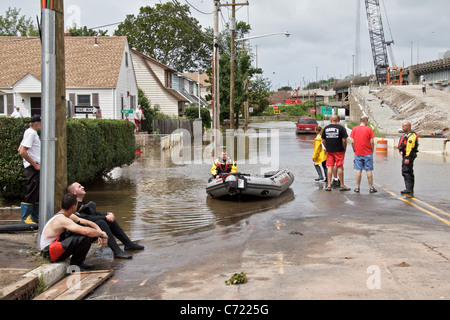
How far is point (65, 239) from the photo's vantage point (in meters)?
6.94

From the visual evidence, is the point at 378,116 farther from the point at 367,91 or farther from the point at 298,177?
the point at 298,177

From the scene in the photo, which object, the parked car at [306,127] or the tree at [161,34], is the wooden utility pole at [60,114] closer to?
→ the parked car at [306,127]

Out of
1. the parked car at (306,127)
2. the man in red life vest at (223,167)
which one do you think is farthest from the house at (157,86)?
the man in red life vest at (223,167)

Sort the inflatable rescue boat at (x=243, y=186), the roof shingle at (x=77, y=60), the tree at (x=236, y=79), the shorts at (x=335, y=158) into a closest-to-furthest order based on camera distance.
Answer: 1. the inflatable rescue boat at (x=243, y=186)
2. the shorts at (x=335, y=158)
3. the roof shingle at (x=77, y=60)
4. the tree at (x=236, y=79)

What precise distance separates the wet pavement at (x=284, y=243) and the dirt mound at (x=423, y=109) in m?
20.3

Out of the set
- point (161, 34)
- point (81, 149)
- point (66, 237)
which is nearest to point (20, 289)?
point (66, 237)

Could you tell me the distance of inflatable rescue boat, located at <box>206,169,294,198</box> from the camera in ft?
42.3

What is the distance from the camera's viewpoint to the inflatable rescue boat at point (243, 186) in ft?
42.3

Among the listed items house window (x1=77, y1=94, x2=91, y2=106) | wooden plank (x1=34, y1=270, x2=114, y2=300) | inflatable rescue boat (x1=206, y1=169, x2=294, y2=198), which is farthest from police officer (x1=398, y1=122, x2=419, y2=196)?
house window (x1=77, y1=94, x2=91, y2=106)

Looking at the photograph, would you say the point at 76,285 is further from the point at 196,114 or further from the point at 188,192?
the point at 196,114
